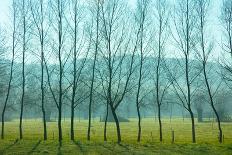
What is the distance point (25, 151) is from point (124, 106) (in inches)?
5234

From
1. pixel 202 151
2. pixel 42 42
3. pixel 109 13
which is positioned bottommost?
pixel 202 151

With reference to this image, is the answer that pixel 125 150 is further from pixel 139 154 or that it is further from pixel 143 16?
pixel 143 16

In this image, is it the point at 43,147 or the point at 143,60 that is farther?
the point at 143,60

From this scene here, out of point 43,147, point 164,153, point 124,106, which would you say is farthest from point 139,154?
point 124,106

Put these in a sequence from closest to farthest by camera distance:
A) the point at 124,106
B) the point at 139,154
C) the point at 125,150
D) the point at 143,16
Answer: the point at 139,154
the point at 125,150
the point at 143,16
the point at 124,106

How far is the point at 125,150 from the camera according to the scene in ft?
87.8

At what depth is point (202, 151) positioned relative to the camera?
27.0 meters

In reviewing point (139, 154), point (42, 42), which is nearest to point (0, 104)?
point (42, 42)

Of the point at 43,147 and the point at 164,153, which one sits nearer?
the point at 164,153

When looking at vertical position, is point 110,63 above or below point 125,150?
above

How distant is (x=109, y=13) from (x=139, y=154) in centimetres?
1756

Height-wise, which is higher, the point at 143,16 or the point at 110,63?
the point at 143,16

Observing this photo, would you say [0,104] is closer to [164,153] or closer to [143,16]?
[143,16]

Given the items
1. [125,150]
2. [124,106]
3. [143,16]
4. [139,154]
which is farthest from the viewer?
[124,106]
